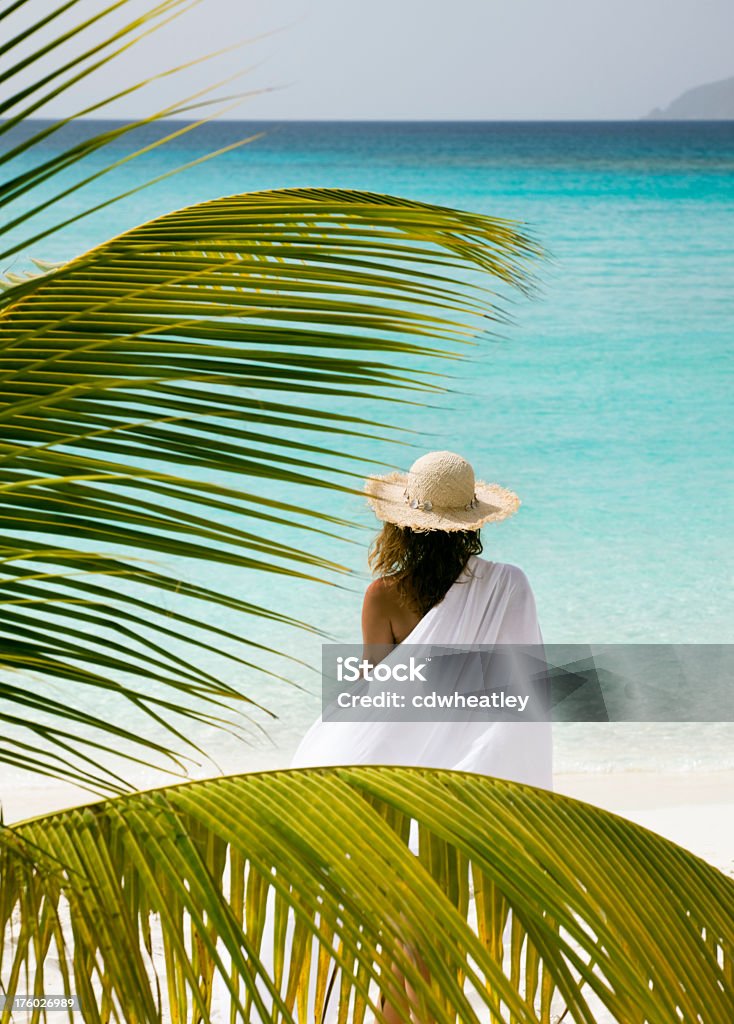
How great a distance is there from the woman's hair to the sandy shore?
8.31 ft

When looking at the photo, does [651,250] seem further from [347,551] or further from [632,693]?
[632,693]

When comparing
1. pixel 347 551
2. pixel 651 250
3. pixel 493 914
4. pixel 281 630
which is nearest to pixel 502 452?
pixel 347 551

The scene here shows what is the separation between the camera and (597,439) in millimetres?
13617

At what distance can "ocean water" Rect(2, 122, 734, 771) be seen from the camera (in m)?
7.26

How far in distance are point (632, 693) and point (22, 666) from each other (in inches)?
256

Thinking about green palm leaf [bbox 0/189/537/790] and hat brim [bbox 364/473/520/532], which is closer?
green palm leaf [bbox 0/189/537/790]

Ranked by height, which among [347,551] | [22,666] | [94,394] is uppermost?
[94,394]

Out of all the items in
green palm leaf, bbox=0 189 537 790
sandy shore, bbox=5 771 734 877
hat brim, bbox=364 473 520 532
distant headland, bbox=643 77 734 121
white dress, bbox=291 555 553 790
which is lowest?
sandy shore, bbox=5 771 734 877

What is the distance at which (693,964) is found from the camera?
97 cm

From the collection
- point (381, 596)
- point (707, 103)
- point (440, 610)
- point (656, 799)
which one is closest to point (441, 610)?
point (440, 610)

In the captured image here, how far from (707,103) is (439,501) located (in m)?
141

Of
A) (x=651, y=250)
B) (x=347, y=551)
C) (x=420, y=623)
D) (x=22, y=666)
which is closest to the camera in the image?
(x=22, y=666)

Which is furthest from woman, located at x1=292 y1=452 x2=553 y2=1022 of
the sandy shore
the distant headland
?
the distant headland

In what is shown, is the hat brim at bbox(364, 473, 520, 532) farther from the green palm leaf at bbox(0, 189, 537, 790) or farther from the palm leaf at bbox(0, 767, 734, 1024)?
the palm leaf at bbox(0, 767, 734, 1024)
